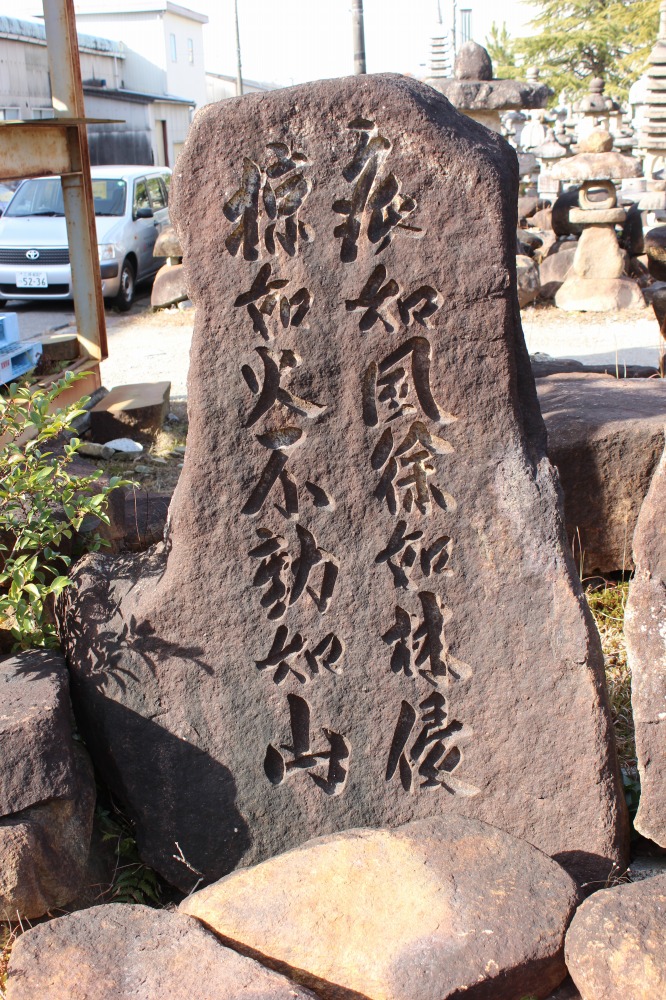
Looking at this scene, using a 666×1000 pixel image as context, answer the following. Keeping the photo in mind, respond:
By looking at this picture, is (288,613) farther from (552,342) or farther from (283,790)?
(552,342)

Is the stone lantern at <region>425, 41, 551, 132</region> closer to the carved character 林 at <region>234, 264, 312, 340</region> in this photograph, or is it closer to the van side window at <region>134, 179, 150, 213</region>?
the van side window at <region>134, 179, 150, 213</region>

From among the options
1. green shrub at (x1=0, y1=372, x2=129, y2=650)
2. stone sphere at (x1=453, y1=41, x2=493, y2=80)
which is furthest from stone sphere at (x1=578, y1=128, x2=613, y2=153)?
green shrub at (x1=0, y1=372, x2=129, y2=650)

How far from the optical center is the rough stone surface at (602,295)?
991 centimetres

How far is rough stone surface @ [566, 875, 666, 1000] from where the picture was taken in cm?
177

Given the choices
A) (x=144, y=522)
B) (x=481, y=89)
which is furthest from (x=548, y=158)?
(x=144, y=522)

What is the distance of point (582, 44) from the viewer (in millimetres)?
28016

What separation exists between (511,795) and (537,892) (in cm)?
30

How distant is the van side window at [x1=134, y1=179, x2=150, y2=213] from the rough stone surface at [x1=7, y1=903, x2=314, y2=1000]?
35.0 feet

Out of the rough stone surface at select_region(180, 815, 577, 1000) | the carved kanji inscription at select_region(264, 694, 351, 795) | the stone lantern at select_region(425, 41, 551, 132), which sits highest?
the stone lantern at select_region(425, 41, 551, 132)

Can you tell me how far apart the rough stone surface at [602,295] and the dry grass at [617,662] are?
22.6ft

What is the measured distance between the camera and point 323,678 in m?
2.29

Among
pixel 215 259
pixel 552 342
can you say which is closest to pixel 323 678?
pixel 215 259

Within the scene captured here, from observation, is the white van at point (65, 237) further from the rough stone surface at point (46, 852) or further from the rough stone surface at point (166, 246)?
the rough stone surface at point (46, 852)

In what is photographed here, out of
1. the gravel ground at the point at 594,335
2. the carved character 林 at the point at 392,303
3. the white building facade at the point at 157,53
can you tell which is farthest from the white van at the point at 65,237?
the white building facade at the point at 157,53
